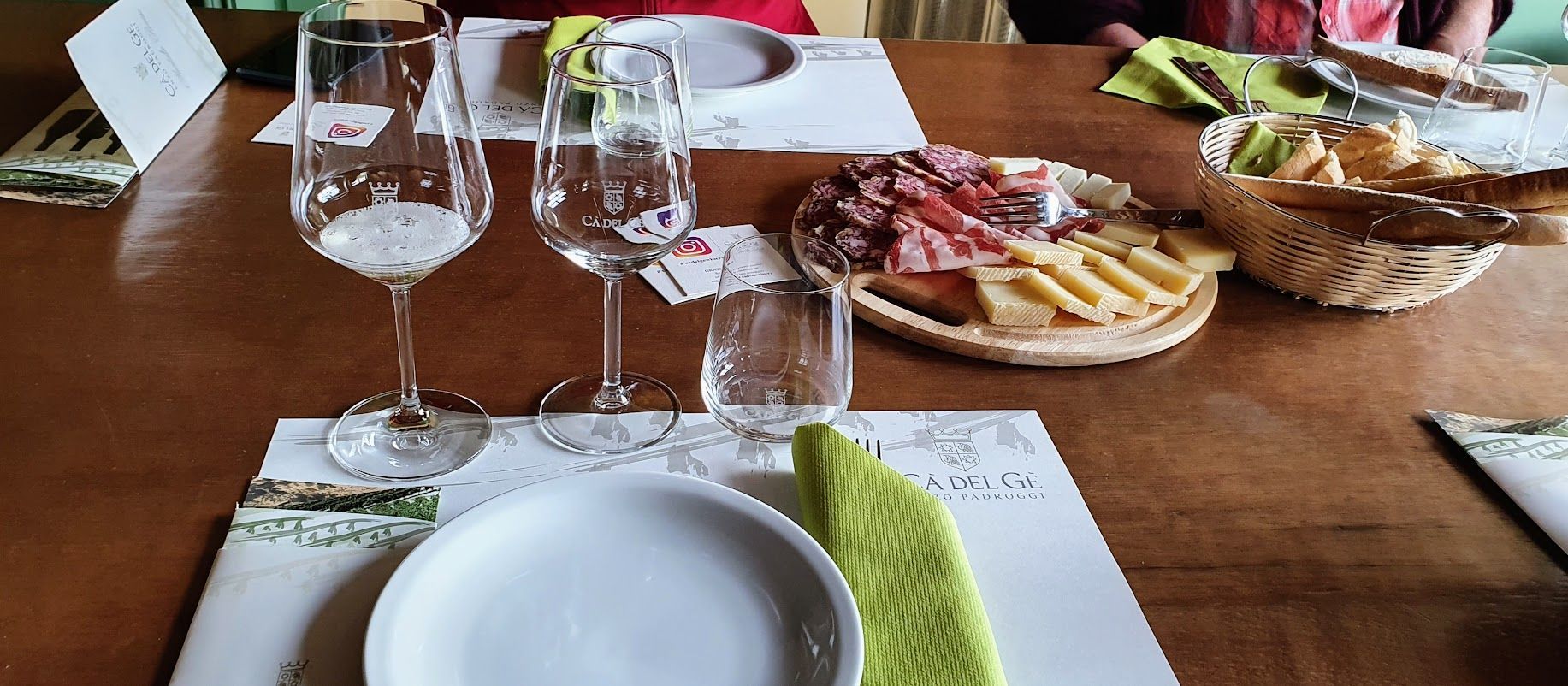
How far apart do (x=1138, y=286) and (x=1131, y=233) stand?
0.11 m

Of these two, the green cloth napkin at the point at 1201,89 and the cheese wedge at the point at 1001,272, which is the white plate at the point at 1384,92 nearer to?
the green cloth napkin at the point at 1201,89

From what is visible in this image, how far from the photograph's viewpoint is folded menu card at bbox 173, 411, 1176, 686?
1.69ft

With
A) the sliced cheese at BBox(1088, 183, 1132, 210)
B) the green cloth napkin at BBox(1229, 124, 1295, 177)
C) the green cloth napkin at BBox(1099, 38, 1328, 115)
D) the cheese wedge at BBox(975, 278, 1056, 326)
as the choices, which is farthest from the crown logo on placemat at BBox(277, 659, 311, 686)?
the green cloth napkin at BBox(1099, 38, 1328, 115)

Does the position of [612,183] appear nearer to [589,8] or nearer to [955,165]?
[955,165]

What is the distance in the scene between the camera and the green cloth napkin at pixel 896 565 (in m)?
0.51

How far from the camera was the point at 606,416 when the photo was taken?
2.31ft

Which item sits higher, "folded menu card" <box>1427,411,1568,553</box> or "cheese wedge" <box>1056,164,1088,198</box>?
"cheese wedge" <box>1056,164,1088,198</box>

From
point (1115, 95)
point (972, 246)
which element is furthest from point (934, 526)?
point (1115, 95)

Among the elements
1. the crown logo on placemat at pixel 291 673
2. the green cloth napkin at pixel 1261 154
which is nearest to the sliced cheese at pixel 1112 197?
the green cloth napkin at pixel 1261 154

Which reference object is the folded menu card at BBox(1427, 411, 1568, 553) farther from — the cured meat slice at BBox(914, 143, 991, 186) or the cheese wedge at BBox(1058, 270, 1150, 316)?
the cured meat slice at BBox(914, 143, 991, 186)

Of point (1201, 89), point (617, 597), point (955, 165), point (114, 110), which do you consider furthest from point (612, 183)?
point (1201, 89)

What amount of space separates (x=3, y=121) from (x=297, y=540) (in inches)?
29.2

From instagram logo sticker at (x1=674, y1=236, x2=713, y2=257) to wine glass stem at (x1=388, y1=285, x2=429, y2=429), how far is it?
286 millimetres

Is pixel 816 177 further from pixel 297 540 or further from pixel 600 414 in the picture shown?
pixel 297 540
